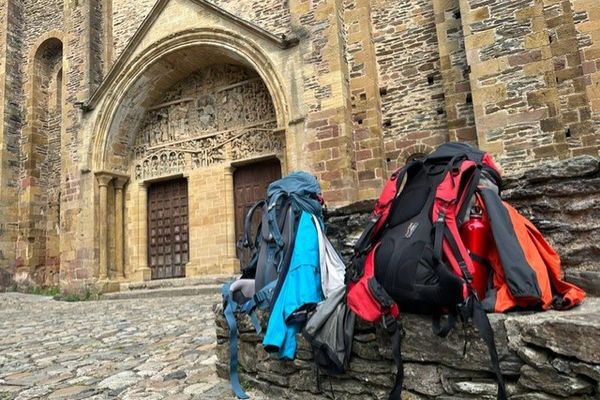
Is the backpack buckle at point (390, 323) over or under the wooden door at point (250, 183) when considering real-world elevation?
under

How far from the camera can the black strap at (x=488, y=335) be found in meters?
1.82

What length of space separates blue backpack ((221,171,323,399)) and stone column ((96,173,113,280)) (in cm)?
966

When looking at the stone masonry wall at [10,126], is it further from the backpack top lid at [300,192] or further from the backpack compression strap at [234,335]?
the backpack top lid at [300,192]

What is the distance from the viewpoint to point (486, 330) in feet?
6.05

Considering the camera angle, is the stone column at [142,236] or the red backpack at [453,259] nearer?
the red backpack at [453,259]

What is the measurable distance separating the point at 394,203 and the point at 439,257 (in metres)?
0.50

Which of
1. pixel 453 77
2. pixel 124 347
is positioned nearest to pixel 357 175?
pixel 453 77

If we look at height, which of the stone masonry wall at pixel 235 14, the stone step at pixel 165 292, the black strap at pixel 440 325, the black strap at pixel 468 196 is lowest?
the stone step at pixel 165 292

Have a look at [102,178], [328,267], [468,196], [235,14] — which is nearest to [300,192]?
[328,267]

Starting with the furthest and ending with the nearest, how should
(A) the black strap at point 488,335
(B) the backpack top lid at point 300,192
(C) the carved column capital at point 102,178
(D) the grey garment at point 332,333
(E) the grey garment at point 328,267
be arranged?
(C) the carved column capital at point 102,178
(B) the backpack top lid at point 300,192
(E) the grey garment at point 328,267
(D) the grey garment at point 332,333
(A) the black strap at point 488,335

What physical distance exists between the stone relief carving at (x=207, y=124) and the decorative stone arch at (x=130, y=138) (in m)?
0.35

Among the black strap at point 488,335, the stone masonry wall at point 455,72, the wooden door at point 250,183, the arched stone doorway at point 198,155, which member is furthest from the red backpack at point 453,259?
the wooden door at point 250,183

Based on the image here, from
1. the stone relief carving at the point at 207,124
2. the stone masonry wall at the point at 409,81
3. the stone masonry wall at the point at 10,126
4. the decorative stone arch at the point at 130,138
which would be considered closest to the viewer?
the stone masonry wall at the point at 409,81

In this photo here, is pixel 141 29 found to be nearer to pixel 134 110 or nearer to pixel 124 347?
pixel 134 110
